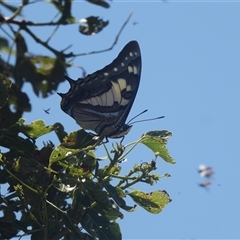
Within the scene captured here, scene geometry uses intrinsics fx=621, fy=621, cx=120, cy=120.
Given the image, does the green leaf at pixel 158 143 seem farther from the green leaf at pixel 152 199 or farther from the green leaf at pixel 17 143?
the green leaf at pixel 17 143

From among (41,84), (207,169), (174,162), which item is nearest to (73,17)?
(41,84)

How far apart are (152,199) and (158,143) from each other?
20cm

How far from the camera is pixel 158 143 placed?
2105mm

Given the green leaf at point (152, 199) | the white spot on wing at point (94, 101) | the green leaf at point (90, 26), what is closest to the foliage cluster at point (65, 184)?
the green leaf at point (152, 199)

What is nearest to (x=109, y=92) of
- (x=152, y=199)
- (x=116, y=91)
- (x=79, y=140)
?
(x=116, y=91)

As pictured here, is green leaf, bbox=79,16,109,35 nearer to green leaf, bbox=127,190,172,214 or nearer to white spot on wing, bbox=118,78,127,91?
white spot on wing, bbox=118,78,127,91

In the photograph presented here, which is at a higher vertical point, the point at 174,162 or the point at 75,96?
the point at 75,96

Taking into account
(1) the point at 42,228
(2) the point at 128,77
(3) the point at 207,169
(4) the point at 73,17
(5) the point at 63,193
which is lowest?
(1) the point at 42,228

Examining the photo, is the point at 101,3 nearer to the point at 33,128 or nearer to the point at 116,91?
the point at 116,91

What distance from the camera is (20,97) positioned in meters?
3.47

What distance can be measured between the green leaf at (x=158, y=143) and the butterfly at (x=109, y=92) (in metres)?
0.33

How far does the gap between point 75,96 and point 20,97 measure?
0.97 metres

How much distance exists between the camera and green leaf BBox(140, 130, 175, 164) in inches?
82.5

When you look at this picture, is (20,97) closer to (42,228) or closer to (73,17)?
(73,17)
